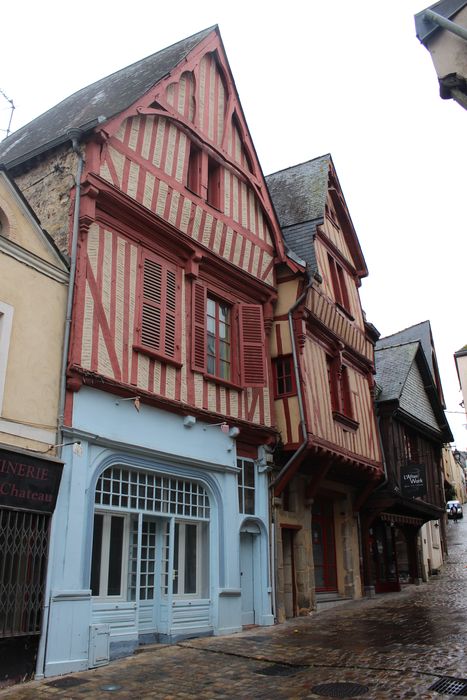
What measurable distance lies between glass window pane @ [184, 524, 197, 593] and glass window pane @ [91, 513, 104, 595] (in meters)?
1.88

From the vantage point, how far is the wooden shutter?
10.0 m

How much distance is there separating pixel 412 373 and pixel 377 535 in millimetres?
6667

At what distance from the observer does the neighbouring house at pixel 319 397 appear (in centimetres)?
1250

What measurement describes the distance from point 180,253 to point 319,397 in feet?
14.8

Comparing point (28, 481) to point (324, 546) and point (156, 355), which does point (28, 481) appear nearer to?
point (156, 355)

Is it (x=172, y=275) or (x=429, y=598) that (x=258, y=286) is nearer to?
(x=172, y=275)

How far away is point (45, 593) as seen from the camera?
293 inches

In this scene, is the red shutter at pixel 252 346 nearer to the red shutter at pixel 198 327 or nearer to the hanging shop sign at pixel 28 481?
the red shutter at pixel 198 327

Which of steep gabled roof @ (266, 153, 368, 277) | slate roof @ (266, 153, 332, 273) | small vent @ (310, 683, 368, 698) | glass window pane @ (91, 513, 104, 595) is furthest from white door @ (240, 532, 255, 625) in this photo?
steep gabled roof @ (266, 153, 368, 277)

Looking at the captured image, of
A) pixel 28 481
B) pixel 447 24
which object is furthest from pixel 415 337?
pixel 447 24

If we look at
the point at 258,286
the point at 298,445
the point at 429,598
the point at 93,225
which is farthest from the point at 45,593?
the point at 429,598

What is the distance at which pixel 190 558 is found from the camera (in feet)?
33.5

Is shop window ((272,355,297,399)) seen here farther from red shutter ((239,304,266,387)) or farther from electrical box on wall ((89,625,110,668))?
electrical box on wall ((89,625,110,668))

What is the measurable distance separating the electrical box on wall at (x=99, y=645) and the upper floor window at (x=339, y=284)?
32.5 feet
